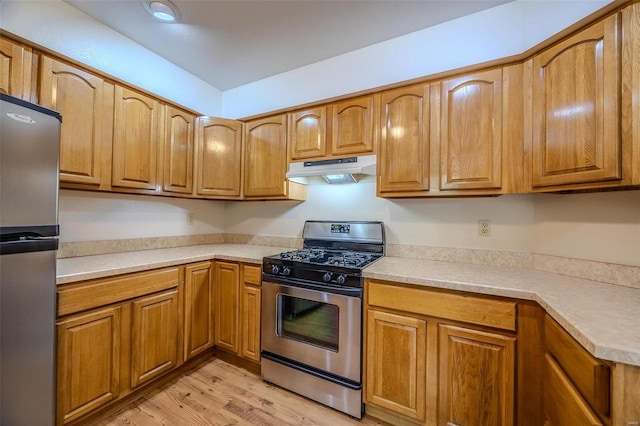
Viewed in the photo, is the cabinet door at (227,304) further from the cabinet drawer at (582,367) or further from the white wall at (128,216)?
the cabinet drawer at (582,367)

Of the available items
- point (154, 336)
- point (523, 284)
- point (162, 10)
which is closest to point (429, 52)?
point (523, 284)

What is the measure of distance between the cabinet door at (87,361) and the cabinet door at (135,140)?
94 cm

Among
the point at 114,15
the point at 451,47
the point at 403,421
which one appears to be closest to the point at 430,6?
the point at 451,47

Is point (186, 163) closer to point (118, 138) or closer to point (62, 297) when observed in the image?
point (118, 138)

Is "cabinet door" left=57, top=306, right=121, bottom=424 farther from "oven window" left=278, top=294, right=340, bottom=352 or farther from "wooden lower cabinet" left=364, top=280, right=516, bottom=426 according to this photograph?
"wooden lower cabinet" left=364, top=280, right=516, bottom=426

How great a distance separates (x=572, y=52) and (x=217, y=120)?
255 cm

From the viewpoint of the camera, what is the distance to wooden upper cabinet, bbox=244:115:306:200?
2.38m

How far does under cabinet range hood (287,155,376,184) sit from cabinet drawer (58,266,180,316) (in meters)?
1.21

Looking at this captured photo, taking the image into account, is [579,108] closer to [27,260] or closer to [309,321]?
[309,321]

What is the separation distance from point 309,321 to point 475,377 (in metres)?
1.02

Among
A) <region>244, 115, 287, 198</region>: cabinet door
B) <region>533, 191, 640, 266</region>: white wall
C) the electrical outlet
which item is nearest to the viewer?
<region>533, 191, 640, 266</region>: white wall

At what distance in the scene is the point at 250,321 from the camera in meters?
2.09

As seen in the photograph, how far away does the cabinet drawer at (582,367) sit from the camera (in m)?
0.79

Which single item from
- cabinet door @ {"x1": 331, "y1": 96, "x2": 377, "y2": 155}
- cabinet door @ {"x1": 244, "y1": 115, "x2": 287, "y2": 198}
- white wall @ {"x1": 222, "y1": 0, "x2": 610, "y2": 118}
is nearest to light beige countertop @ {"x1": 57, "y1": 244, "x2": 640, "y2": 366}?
cabinet door @ {"x1": 244, "y1": 115, "x2": 287, "y2": 198}
